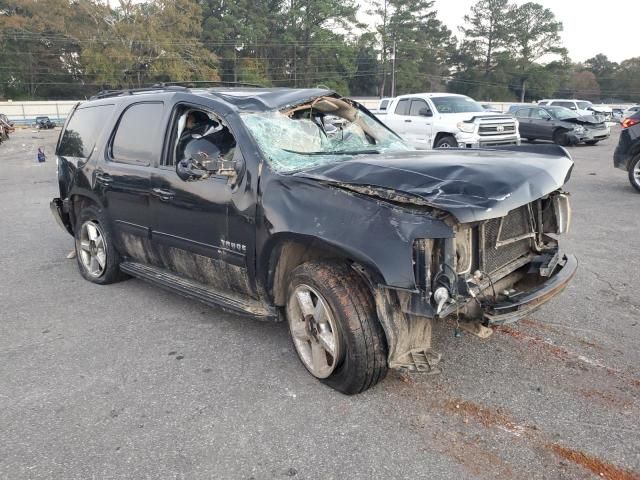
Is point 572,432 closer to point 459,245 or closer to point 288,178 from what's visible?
point 459,245

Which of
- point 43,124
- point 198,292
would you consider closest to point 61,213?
point 198,292

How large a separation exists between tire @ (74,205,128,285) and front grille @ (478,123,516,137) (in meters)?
10.9

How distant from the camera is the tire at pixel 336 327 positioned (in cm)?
295

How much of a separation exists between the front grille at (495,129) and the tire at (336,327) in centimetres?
1161

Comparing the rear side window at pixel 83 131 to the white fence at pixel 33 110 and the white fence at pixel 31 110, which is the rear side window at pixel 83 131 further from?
the white fence at pixel 31 110

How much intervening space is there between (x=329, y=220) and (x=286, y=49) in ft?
263

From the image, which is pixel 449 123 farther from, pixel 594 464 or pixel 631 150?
pixel 594 464

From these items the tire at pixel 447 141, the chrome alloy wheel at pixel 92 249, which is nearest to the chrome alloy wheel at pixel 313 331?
the chrome alloy wheel at pixel 92 249

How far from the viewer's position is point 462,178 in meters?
2.87

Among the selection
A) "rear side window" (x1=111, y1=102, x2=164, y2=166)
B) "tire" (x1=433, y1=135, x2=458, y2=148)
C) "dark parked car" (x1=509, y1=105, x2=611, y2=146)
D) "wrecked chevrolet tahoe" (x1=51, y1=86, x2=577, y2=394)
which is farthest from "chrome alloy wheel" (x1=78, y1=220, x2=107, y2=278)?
"dark parked car" (x1=509, y1=105, x2=611, y2=146)

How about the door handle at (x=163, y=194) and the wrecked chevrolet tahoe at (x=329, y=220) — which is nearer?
the wrecked chevrolet tahoe at (x=329, y=220)

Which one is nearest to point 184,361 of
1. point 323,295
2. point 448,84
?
point 323,295

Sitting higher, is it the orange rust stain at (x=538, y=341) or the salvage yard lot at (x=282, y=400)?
the orange rust stain at (x=538, y=341)

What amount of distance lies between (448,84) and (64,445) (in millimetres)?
94336
